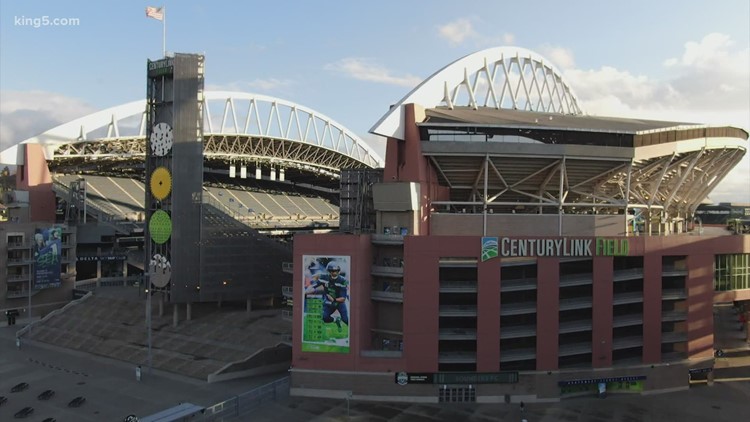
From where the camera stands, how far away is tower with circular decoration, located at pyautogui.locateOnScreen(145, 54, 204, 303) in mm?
56156

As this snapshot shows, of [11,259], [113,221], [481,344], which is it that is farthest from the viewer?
[113,221]

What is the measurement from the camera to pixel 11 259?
67.3 m

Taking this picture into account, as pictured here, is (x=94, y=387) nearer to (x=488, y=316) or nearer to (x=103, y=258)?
(x=488, y=316)

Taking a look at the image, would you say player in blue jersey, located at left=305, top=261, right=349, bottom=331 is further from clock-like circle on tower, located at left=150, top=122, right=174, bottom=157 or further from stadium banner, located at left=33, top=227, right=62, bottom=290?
stadium banner, located at left=33, top=227, right=62, bottom=290

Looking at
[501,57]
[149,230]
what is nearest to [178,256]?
[149,230]

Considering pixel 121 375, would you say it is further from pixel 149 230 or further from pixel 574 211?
pixel 574 211

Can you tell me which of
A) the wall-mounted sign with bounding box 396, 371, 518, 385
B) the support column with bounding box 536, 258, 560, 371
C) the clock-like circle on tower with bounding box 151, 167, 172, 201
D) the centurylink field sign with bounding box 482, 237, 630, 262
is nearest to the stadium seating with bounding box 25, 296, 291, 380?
the clock-like circle on tower with bounding box 151, 167, 172, 201

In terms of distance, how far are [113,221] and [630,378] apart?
7256 centimetres

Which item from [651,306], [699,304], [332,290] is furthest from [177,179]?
[699,304]

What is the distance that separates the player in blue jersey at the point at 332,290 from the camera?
41094 mm

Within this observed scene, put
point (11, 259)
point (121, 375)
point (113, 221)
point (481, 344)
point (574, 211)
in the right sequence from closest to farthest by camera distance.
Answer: point (481, 344) < point (121, 375) < point (574, 211) < point (11, 259) < point (113, 221)

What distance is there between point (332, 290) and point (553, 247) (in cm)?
1834

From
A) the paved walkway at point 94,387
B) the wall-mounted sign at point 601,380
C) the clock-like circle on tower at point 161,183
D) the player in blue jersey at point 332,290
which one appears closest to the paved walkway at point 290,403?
the paved walkway at point 94,387

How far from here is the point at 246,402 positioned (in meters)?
38.0
